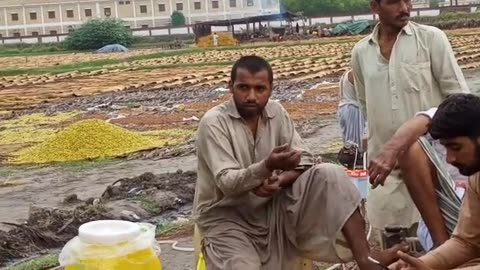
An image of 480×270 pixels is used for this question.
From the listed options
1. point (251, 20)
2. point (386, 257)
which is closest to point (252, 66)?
point (386, 257)

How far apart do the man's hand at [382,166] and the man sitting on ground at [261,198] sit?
109mm

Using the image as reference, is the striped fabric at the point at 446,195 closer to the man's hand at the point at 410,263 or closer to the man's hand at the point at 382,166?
the man's hand at the point at 382,166

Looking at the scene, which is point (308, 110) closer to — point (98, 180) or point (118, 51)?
point (98, 180)

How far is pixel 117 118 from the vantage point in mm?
17609

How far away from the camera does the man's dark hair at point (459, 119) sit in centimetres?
333

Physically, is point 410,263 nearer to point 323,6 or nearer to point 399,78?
point 399,78

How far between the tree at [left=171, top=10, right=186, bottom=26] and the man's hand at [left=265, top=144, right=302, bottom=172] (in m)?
68.2

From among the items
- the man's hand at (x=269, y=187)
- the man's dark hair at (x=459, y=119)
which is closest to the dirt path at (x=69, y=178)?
the man's hand at (x=269, y=187)

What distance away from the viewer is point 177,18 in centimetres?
7175

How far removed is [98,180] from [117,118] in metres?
6.95

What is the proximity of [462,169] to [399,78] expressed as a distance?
1222 mm

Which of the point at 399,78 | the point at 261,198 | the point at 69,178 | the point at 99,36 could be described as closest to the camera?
the point at 261,198

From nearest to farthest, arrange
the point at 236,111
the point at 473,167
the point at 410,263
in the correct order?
the point at 473,167 → the point at 410,263 → the point at 236,111

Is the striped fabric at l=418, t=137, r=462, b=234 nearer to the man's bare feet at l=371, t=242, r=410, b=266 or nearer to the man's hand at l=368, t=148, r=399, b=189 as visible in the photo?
the man's hand at l=368, t=148, r=399, b=189
